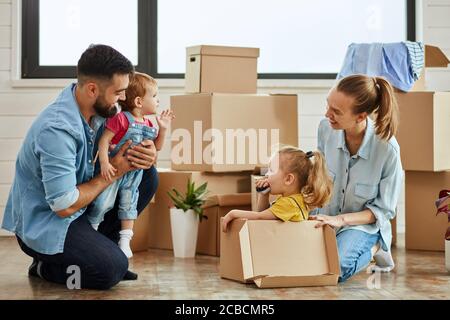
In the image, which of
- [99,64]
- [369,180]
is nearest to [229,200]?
[369,180]

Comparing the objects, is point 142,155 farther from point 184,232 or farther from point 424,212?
point 424,212

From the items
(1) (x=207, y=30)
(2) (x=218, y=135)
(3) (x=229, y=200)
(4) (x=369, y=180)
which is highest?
(1) (x=207, y=30)

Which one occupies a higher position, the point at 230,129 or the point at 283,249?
the point at 230,129

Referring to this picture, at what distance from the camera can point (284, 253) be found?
114 inches

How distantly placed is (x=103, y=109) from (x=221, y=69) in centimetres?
129

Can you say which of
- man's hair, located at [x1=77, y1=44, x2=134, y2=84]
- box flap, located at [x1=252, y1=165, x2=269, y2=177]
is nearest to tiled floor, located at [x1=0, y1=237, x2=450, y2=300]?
box flap, located at [x1=252, y1=165, x2=269, y2=177]

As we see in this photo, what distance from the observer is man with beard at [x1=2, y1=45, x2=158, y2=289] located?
107 inches

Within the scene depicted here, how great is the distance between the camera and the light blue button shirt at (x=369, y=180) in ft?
10.3

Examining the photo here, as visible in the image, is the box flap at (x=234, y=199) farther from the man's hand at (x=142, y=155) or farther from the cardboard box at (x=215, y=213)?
the man's hand at (x=142, y=155)
